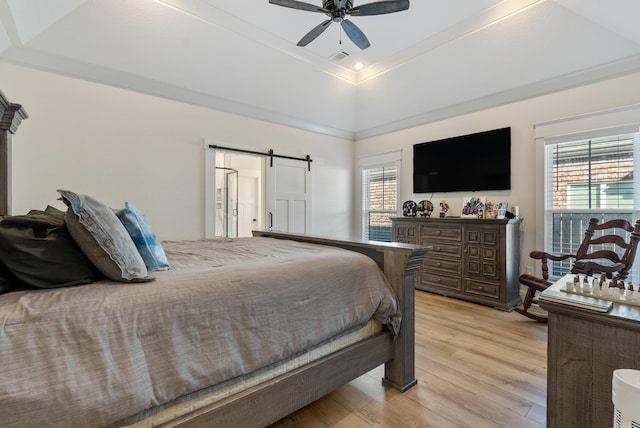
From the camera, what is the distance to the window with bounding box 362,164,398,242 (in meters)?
5.39

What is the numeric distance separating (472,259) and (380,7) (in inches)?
116

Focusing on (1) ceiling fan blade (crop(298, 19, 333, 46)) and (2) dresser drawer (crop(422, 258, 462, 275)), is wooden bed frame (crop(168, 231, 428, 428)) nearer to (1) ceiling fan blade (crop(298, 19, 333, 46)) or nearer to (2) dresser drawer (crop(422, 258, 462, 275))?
(1) ceiling fan blade (crop(298, 19, 333, 46))

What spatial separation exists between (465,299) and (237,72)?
4.20m

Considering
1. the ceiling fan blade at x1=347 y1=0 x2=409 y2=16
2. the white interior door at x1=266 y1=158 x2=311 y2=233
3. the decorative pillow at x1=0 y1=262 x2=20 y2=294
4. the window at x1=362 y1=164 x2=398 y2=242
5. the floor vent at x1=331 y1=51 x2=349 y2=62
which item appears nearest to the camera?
the decorative pillow at x1=0 y1=262 x2=20 y2=294

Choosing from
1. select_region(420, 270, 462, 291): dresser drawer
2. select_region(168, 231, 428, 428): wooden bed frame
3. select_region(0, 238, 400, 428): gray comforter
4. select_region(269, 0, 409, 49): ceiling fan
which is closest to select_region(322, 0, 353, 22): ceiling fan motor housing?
select_region(269, 0, 409, 49): ceiling fan

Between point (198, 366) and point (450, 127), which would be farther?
point (450, 127)

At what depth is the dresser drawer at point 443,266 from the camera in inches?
153

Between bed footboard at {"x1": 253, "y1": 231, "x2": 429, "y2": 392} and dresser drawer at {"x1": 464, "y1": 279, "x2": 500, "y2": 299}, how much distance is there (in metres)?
2.11

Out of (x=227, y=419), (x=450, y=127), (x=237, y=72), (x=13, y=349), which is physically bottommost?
(x=227, y=419)

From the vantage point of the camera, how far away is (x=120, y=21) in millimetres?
3121

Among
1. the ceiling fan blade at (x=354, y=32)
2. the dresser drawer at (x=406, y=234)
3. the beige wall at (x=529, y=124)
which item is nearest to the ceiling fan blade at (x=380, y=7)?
the ceiling fan blade at (x=354, y=32)

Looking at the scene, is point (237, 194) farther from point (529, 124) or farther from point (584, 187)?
point (584, 187)

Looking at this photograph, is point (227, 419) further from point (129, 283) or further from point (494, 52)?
point (494, 52)

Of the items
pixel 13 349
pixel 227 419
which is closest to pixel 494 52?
pixel 227 419
